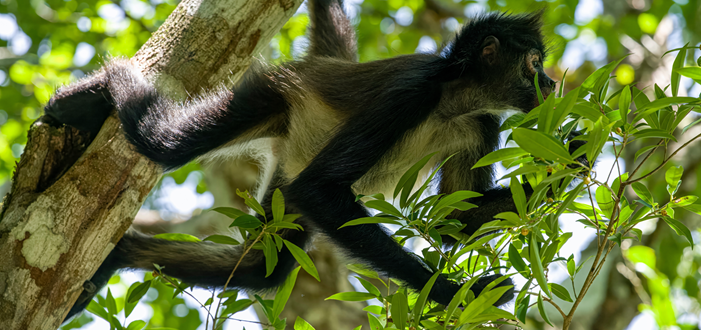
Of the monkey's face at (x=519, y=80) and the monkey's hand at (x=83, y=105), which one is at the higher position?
the monkey's face at (x=519, y=80)

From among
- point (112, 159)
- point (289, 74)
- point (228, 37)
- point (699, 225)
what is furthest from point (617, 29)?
point (112, 159)

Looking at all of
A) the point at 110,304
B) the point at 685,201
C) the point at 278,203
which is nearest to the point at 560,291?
the point at 685,201

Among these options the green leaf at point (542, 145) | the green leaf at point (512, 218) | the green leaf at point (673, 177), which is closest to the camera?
the green leaf at point (542, 145)

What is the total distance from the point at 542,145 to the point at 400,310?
710 mm

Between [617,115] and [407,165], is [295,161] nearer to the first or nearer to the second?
[407,165]

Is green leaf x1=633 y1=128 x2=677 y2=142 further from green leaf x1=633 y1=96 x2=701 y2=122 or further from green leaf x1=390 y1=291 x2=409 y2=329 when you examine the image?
green leaf x1=390 y1=291 x2=409 y2=329

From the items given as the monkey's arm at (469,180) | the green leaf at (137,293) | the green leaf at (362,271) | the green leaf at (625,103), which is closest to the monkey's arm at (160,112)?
the green leaf at (137,293)

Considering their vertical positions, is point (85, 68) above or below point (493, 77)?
below

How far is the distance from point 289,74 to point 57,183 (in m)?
1.33

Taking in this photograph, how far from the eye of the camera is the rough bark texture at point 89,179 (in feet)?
7.45

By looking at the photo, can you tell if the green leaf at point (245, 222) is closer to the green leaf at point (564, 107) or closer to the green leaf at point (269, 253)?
the green leaf at point (269, 253)

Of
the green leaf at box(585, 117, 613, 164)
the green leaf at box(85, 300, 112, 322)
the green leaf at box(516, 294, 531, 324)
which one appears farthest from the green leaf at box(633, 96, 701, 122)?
the green leaf at box(85, 300, 112, 322)

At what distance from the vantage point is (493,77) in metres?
2.89

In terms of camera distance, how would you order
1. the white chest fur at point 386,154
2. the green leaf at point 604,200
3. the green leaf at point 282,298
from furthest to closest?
the white chest fur at point 386,154 < the green leaf at point 282,298 < the green leaf at point 604,200
